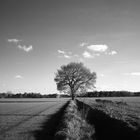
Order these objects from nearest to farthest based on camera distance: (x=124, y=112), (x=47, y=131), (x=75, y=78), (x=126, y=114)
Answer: (x=47, y=131)
(x=126, y=114)
(x=124, y=112)
(x=75, y=78)

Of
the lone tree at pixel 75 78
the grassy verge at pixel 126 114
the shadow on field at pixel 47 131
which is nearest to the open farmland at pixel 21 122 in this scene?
the shadow on field at pixel 47 131

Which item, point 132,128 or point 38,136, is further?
point 38,136

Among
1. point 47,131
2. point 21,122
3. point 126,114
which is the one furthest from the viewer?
point 21,122

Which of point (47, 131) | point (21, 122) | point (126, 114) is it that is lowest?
point (47, 131)

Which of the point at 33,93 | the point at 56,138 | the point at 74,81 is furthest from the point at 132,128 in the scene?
the point at 33,93

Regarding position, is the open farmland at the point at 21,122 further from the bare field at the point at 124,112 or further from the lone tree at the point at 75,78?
the lone tree at the point at 75,78

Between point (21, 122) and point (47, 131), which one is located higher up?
point (21, 122)

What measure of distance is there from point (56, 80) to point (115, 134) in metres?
55.5

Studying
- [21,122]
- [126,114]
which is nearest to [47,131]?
[21,122]

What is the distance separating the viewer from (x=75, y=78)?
64.2 m

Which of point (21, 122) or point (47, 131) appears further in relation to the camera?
point (21, 122)

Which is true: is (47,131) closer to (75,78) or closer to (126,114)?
(126,114)

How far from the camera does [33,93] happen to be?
174m

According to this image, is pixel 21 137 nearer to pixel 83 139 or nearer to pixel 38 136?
pixel 38 136
